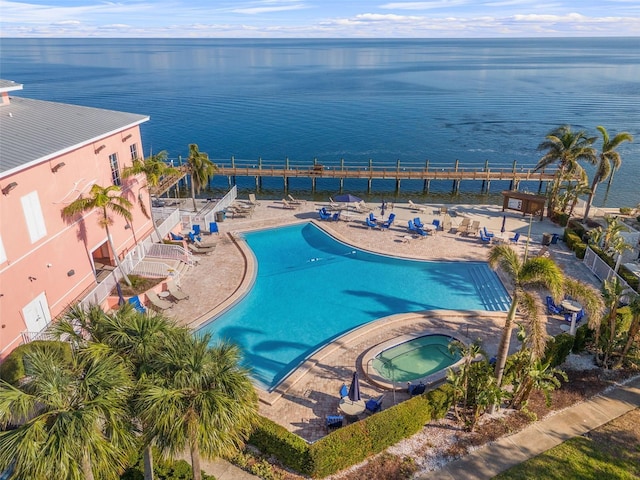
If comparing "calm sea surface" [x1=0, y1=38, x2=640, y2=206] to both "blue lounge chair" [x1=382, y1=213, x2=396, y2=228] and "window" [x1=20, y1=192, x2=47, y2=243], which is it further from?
"window" [x1=20, y1=192, x2=47, y2=243]

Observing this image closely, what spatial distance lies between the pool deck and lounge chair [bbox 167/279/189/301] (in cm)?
32

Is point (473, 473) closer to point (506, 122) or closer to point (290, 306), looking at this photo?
point (290, 306)

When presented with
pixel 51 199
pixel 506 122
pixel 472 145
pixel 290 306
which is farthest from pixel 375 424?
pixel 506 122

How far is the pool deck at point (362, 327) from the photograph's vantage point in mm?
16062

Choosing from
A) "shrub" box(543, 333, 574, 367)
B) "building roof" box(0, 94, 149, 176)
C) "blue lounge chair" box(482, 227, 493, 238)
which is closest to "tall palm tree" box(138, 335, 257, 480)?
"building roof" box(0, 94, 149, 176)

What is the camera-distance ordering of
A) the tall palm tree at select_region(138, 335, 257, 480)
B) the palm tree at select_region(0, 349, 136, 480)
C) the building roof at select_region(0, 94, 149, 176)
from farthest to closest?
the building roof at select_region(0, 94, 149, 176) < the tall palm tree at select_region(138, 335, 257, 480) < the palm tree at select_region(0, 349, 136, 480)

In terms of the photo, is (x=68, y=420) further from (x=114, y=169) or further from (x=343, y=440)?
(x=114, y=169)

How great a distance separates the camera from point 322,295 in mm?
23672

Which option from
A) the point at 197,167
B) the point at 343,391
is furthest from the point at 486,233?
the point at 197,167

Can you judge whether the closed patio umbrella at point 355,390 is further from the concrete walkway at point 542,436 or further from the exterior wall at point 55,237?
the exterior wall at point 55,237

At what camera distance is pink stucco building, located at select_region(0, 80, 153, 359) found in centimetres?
1683

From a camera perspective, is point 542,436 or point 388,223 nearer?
point 542,436

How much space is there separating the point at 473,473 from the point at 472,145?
209 feet

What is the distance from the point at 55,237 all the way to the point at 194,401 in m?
14.0
